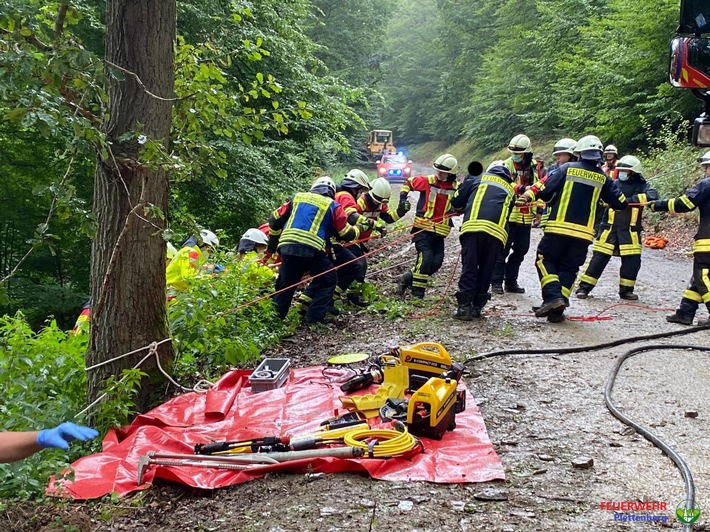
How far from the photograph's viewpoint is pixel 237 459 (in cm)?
347

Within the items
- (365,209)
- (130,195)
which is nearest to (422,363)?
(130,195)

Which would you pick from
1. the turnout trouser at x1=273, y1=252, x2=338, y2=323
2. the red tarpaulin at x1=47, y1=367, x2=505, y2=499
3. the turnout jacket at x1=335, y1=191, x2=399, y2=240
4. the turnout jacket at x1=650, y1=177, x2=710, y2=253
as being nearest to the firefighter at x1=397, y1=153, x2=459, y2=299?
the turnout jacket at x1=335, y1=191, x2=399, y2=240

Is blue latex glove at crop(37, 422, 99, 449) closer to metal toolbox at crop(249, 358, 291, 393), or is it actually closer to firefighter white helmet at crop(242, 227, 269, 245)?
metal toolbox at crop(249, 358, 291, 393)

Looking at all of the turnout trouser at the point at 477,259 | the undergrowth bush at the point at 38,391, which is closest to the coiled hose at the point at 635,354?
the turnout trouser at the point at 477,259

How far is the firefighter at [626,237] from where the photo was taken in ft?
25.9

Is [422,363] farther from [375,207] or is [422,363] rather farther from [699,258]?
[375,207]

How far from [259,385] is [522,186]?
5.12 metres

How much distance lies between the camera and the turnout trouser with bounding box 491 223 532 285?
827 cm

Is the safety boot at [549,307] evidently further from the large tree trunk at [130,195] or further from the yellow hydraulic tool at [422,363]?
the large tree trunk at [130,195]

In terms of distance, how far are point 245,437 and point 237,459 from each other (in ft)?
2.04

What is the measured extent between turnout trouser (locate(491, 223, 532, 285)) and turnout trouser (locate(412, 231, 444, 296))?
33.9 inches

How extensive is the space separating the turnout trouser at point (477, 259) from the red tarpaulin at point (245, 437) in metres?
2.39

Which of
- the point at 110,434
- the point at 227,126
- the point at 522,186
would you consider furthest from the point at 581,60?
the point at 110,434

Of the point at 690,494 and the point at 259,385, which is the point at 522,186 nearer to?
the point at 259,385
